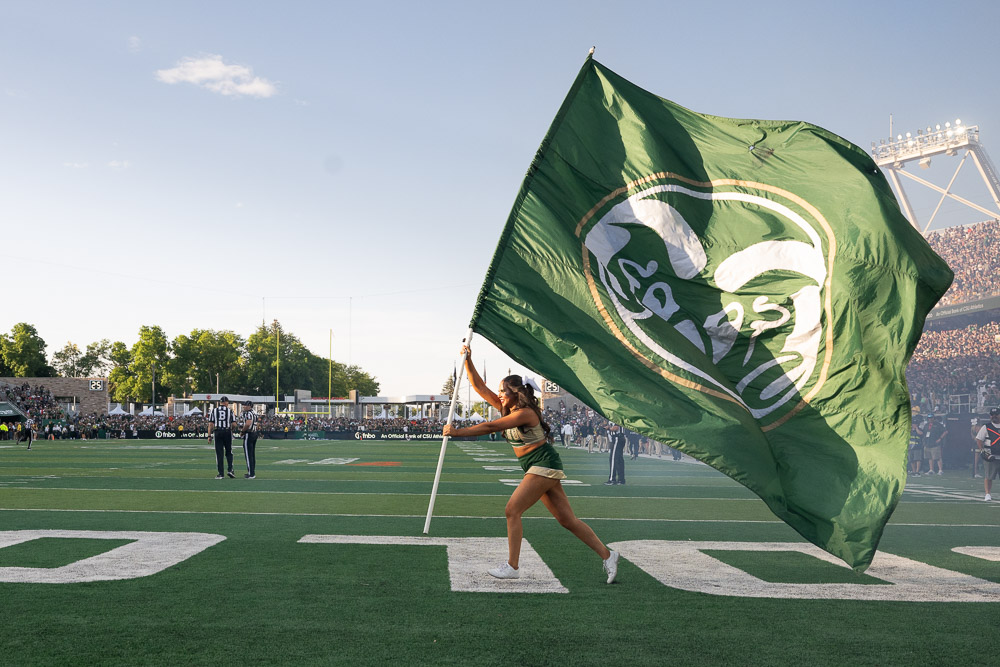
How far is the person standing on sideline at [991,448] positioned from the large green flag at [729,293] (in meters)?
11.9

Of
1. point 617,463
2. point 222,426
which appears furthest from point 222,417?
point 617,463

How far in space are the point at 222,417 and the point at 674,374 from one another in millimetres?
12894

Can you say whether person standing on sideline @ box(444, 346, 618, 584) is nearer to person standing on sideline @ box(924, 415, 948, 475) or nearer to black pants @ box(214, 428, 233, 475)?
black pants @ box(214, 428, 233, 475)

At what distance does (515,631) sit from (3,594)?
11.4 feet

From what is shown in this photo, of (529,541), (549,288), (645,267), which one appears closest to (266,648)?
(549,288)

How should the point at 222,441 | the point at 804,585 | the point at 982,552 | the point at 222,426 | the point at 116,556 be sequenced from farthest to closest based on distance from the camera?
the point at 222,441
the point at 222,426
the point at 982,552
the point at 116,556
the point at 804,585

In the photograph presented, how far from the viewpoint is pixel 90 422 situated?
184ft

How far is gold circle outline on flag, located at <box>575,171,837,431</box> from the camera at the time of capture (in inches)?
241

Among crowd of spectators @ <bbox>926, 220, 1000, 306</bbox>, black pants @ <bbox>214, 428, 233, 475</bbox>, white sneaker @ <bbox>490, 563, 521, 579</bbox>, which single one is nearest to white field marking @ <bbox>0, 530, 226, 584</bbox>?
white sneaker @ <bbox>490, 563, 521, 579</bbox>

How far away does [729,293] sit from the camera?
21.0 feet

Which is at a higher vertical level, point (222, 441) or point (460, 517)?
point (222, 441)

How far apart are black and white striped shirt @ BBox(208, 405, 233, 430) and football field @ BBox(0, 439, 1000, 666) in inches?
184

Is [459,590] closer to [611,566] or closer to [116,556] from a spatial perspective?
[611,566]

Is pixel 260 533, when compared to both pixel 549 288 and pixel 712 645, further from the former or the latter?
pixel 712 645
